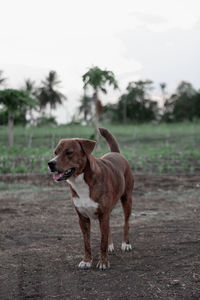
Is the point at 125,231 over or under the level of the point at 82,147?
under

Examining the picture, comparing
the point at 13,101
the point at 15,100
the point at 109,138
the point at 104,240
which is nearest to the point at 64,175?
the point at 104,240

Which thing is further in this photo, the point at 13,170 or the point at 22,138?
the point at 22,138

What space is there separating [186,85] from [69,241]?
58261mm

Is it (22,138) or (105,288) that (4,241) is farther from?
(22,138)

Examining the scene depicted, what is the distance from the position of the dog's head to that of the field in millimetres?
1142

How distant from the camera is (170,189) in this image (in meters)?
11.2

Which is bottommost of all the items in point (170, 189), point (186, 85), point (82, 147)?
point (170, 189)

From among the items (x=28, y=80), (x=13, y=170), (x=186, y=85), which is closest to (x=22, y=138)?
(x=13, y=170)

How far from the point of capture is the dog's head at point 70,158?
14.1ft

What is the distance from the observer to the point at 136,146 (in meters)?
24.3

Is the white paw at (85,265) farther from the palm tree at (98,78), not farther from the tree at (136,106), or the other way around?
the tree at (136,106)

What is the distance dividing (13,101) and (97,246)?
716 inches

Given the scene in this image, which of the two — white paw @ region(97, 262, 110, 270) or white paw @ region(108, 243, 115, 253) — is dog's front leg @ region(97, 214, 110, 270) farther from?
white paw @ region(108, 243, 115, 253)

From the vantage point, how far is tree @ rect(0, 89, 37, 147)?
22.6 m
